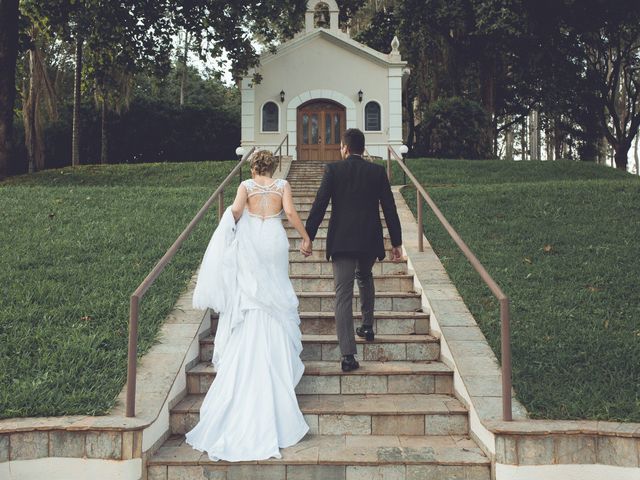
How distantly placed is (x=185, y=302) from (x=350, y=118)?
16911mm

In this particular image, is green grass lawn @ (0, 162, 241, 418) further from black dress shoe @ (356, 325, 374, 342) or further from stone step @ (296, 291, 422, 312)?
black dress shoe @ (356, 325, 374, 342)

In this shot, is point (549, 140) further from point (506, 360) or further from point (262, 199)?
point (506, 360)

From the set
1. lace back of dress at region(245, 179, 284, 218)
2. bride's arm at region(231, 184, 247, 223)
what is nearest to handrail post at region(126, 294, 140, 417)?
bride's arm at region(231, 184, 247, 223)

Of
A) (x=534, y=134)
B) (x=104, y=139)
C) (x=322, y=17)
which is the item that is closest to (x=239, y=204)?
(x=104, y=139)

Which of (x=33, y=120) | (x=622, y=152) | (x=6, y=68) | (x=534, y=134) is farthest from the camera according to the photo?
(x=534, y=134)

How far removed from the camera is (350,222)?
4.91 metres

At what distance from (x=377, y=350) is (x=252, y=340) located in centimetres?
138

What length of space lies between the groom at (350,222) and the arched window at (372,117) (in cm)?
1727

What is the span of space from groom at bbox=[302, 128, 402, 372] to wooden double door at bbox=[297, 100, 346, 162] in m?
17.1

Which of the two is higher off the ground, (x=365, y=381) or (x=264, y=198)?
(x=264, y=198)

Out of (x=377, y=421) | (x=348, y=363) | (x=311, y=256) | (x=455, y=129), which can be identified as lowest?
(x=377, y=421)

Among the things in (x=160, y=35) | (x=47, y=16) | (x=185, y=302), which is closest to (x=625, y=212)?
(x=185, y=302)

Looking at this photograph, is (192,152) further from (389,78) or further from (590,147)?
(590,147)

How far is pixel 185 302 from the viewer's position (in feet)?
19.3
